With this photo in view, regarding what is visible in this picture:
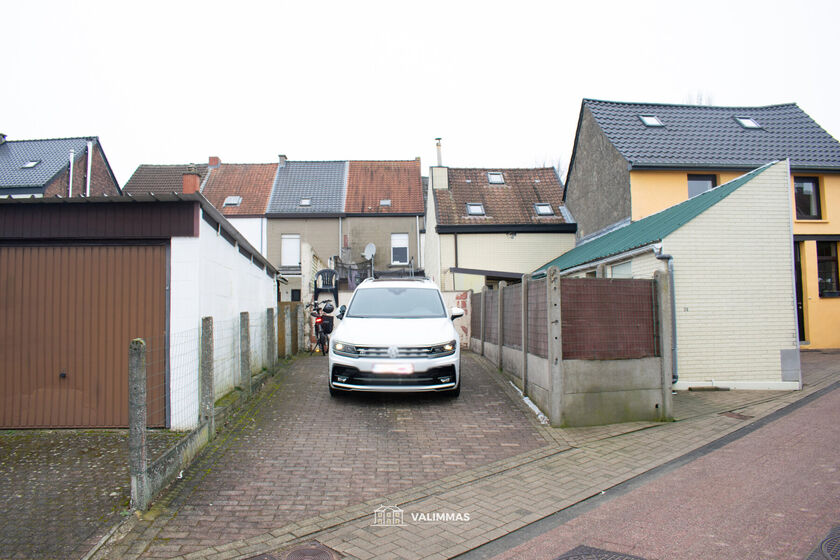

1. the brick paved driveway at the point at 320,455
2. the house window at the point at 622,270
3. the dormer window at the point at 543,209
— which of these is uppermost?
the dormer window at the point at 543,209

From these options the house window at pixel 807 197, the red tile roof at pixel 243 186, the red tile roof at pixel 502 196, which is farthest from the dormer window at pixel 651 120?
the red tile roof at pixel 243 186

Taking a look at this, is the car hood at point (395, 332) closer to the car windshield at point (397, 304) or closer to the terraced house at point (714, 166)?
the car windshield at point (397, 304)

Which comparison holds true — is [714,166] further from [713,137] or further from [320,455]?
[320,455]

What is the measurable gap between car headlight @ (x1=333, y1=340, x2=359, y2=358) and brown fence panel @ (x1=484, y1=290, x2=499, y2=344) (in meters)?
4.63

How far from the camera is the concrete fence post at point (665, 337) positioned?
7.71 meters

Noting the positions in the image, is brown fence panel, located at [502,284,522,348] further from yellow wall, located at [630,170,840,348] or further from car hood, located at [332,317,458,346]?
yellow wall, located at [630,170,840,348]

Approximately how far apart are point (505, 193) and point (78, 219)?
62.1 feet

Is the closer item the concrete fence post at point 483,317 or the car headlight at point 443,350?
the car headlight at point 443,350

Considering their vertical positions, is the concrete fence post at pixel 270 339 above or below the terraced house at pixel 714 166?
below

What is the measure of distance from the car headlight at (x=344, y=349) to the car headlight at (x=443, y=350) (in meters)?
1.10

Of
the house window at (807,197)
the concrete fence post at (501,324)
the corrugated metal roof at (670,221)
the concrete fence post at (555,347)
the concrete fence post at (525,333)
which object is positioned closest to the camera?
the concrete fence post at (555,347)

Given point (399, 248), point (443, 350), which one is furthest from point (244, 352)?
point (399, 248)

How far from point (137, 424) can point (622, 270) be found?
10.4m

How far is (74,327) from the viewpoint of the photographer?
679 cm
